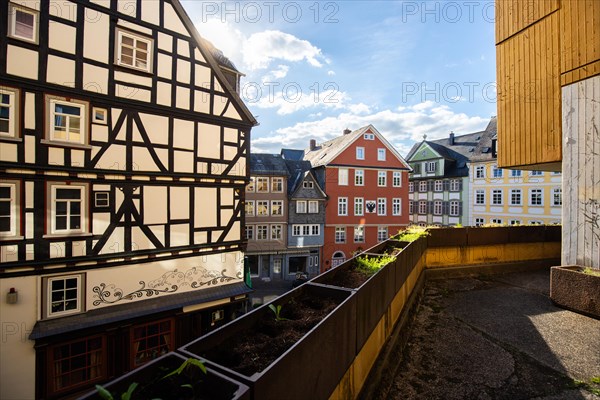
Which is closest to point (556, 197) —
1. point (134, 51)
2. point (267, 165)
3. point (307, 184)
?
point (307, 184)

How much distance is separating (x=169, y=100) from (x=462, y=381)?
1024 cm

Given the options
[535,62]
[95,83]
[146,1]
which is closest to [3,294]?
[95,83]

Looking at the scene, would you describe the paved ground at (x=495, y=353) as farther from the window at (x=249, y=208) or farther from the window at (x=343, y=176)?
the window at (x=343, y=176)

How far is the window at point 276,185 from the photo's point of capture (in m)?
23.6

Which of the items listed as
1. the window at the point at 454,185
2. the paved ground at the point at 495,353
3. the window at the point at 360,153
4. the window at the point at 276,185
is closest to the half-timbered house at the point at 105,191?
the paved ground at the point at 495,353

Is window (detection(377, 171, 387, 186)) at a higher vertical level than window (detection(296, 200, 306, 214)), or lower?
higher

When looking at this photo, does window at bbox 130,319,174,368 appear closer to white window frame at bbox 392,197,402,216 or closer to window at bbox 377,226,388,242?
window at bbox 377,226,388,242

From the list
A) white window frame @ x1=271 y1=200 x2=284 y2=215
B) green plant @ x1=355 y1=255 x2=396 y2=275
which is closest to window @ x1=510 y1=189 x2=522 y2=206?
white window frame @ x1=271 y1=200 x2=284 y2=215

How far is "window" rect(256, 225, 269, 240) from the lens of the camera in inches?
922

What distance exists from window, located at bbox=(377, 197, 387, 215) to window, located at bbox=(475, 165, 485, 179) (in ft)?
30.3

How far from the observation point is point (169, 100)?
9.65m

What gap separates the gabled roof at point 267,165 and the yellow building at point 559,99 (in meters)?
16.4

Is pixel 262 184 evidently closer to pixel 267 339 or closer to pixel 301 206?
Answer: pixel 301 206

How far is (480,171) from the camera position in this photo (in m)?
27.6
